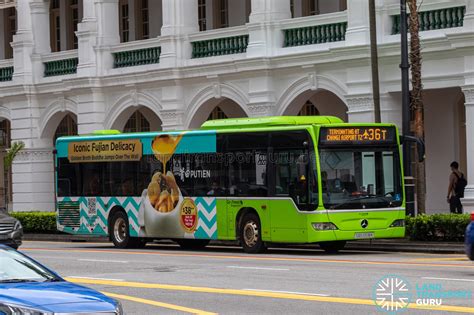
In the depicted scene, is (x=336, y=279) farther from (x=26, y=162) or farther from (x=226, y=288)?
(x=26, y=162)

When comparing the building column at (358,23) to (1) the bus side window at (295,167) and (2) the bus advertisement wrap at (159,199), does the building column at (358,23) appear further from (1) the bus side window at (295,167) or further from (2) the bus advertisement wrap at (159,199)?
(1) the bus side window at (295,167)

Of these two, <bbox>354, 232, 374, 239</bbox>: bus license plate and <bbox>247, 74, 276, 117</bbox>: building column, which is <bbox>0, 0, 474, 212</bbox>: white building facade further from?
<bbox>354, 232, 374, 239</bbox>: bus license plate

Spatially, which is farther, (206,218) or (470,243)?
(206,218)

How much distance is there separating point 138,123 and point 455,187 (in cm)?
1772

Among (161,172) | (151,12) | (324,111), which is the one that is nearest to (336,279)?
(161,172)

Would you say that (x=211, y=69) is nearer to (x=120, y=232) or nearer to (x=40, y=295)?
(x=120, y=232)

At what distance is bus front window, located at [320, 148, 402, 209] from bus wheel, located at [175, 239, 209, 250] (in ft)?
21.2

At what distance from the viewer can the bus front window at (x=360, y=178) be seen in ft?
92.6

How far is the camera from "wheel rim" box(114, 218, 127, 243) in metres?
34.3

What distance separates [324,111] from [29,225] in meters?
10.9

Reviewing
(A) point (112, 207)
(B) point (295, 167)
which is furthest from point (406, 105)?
(A) point (112, 207)

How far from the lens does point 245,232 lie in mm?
29938

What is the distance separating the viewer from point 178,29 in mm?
42000

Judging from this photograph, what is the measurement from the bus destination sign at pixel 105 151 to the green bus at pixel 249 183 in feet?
0.09
